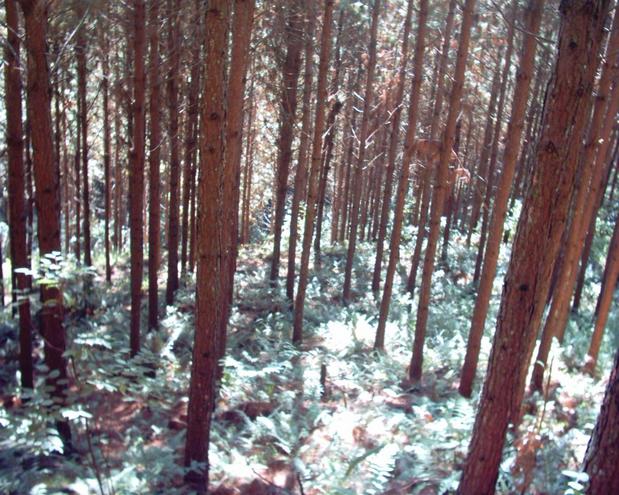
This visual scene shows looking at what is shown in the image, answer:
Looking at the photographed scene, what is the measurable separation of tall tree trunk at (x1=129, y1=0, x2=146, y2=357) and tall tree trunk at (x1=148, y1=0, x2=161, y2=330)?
0.50 metres

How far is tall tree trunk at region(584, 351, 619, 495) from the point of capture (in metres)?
3.34

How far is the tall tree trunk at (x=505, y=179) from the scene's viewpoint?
23.4 ft

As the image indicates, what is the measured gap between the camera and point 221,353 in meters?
9.09

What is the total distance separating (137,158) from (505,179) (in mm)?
5739

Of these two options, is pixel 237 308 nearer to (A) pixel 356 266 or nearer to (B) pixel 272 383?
(B) pixel 272 383

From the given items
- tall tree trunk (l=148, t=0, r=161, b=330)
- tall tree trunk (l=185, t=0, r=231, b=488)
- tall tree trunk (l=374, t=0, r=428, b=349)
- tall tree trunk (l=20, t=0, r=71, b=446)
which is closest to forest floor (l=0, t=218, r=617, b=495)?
tall tree trunk (l=20, t=0, r=71, b=446)

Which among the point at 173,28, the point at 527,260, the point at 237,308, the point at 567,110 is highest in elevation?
the point at 173,28

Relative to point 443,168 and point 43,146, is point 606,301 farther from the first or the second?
point 43,146

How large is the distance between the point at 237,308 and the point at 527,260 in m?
11.0

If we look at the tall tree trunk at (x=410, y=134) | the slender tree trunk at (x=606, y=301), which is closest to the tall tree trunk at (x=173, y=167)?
the tall tree trunk at (x=410, y=134)

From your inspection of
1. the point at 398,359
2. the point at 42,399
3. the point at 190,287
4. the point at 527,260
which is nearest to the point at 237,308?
the point at 190,287

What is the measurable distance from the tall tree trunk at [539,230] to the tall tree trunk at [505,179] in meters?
3.87

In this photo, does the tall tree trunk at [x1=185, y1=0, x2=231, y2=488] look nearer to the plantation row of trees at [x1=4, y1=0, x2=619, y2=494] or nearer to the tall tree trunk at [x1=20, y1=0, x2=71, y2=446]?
the plantation row of trees at [x1=4, y1=0, x2=619, y2=494]

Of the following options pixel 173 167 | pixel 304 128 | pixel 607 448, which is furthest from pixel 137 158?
pixel 607 448
